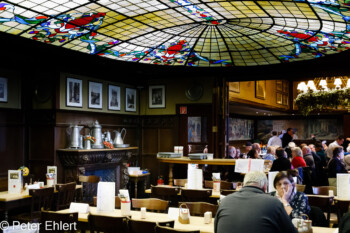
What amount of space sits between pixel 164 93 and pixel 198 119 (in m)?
1.34

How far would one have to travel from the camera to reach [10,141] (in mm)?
8828

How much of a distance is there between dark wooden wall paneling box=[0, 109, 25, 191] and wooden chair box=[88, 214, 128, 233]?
481 centimetres

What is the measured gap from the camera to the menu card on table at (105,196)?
4906 millimetres

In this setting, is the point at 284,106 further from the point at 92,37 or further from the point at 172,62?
the point at 92,37

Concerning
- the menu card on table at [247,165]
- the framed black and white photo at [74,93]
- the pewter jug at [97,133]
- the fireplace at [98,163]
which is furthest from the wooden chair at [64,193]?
the menu card on table at [247,165]

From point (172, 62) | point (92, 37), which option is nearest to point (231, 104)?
point (172, 62)

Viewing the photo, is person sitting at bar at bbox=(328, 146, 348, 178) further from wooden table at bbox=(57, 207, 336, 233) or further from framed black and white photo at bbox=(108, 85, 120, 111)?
framed black and white photo at bbox=(108, 85, 120, 111)

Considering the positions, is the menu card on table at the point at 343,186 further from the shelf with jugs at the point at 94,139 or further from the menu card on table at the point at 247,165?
the shelf with jugs at the point at 94,139

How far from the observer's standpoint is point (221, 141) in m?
10.8

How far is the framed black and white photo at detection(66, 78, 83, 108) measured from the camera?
934cm

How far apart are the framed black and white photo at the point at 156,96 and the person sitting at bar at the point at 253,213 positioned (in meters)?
8.53

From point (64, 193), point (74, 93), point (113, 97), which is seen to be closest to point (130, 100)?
point (113, 97)

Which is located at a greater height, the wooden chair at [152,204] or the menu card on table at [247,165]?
the menu card on table at [247,165]

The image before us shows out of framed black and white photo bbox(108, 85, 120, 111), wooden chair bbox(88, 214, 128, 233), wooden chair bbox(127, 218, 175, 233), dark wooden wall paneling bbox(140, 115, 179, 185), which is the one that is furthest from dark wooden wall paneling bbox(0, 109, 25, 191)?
wooden chair bbox(127, 218, 175, 233)
